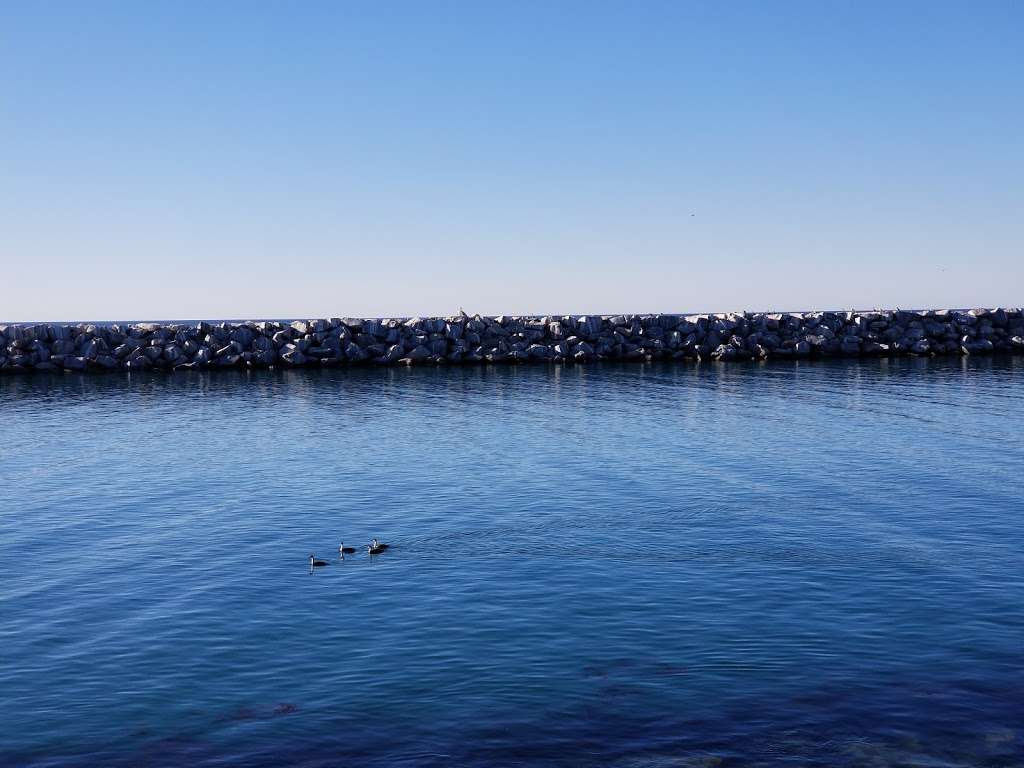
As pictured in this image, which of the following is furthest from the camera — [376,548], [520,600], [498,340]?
[498,340]

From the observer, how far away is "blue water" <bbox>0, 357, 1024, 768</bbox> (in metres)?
11.5

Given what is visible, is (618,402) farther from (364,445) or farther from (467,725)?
(467,725)

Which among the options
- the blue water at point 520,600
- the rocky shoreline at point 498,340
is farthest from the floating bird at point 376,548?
the rocky shoreline at point 498,340

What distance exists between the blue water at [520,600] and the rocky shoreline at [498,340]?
3329cm

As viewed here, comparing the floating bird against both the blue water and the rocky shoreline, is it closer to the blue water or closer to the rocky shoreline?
the blue water

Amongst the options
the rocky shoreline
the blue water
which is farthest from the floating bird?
the rocky shoreline

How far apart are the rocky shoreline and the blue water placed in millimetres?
33289

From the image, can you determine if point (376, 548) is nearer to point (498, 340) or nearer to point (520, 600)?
point (520, 600)

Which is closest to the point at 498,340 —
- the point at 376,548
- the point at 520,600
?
the point at 376,548

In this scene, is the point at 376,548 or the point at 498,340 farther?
the point at 498,340

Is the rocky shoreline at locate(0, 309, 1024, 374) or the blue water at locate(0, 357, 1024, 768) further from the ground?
the rocky shoreline at locate(0, 309, 1024, 374)

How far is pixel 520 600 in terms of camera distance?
1639 centimetres

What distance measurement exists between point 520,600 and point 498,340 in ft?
181

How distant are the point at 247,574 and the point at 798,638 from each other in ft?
30.9
